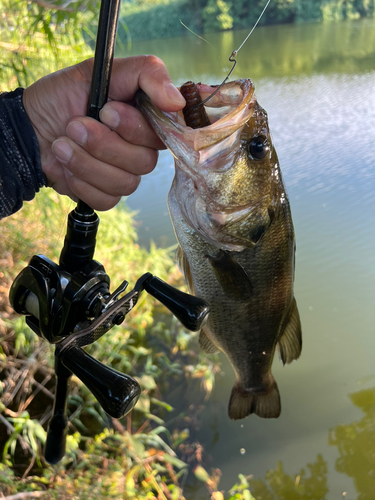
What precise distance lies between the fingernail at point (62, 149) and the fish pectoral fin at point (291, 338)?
933mm

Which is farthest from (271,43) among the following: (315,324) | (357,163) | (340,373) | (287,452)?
(287,452)

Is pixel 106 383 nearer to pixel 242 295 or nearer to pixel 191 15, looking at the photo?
pixel 242 295

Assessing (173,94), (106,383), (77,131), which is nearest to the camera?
(106,383)

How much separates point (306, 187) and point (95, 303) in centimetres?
575

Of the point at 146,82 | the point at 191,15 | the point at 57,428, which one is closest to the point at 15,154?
the point at 146,82

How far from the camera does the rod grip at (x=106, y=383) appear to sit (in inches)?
28.7

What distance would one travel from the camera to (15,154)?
1307mm

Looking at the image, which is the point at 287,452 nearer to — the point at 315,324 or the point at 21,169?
the point at 315,324

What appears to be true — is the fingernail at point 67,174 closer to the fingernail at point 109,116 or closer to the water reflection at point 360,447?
the fingernail at point 109,116

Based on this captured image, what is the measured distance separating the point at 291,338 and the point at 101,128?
1.02m

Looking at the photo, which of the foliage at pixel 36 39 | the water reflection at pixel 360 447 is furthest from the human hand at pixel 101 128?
the water reflection at pixel 360 447

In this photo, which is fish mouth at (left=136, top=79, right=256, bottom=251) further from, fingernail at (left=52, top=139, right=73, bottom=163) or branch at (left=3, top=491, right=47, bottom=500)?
branch at (left=3, top=491, right=47, bottom=500)

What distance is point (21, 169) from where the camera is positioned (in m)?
1.33

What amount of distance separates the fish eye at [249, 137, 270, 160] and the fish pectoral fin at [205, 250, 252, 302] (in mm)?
337
